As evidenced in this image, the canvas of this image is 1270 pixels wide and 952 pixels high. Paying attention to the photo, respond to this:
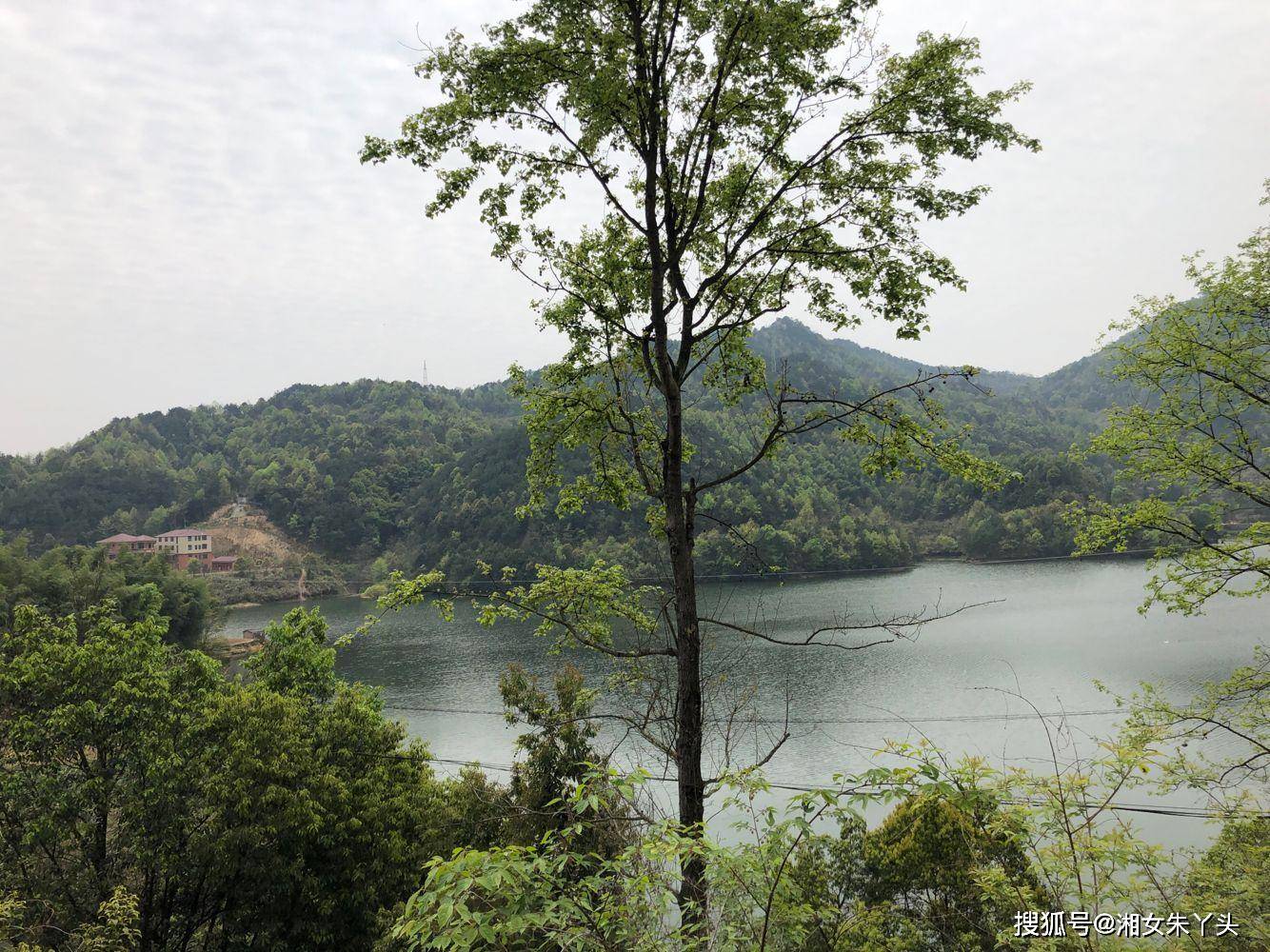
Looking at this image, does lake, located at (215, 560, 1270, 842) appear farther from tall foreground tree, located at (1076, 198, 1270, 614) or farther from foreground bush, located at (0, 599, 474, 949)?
foreground bush, located at (0, 599, 474, 949)

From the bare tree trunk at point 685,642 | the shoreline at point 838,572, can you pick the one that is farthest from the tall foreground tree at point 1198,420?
the shoreline at point 838,572

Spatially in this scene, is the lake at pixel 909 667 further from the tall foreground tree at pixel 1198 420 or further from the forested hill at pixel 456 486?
the forested hill at pixel 456 486

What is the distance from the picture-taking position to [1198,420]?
8289mm

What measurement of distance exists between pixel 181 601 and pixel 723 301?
136 feet

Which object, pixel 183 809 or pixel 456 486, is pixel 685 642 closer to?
pixel 183 809

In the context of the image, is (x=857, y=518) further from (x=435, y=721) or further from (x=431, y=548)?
(x=435, y=721)

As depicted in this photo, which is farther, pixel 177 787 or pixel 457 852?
pixel 177 787

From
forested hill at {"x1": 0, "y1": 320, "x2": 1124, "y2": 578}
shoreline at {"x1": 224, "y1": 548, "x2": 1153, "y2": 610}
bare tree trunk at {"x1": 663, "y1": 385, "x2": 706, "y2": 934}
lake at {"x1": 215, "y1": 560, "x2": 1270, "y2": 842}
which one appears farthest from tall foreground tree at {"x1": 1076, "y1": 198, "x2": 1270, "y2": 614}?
shoreline at {"x1": 224, "y1": 548, "x2": 1153, "y2": 610}

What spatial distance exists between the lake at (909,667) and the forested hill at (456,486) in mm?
12667

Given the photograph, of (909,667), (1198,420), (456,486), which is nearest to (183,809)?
(1198,420)

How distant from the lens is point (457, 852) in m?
2.69

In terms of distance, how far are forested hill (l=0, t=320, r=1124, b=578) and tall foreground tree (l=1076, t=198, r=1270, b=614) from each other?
36.2 metres

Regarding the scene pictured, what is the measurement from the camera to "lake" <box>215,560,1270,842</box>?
19.8m

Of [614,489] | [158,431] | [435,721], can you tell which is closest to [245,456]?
[158,431]
